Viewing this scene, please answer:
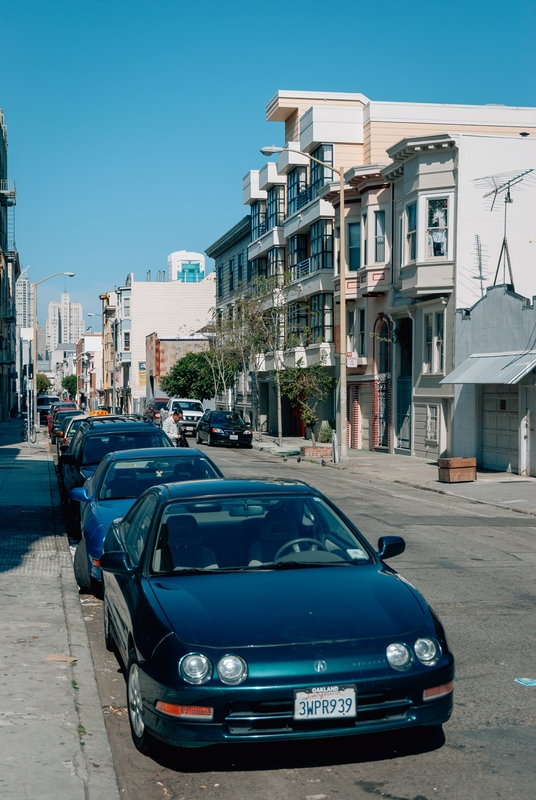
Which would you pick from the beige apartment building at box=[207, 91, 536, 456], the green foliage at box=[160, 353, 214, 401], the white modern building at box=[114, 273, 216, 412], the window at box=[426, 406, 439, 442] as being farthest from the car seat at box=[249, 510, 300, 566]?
the white modern building at box=[114, 273, 216, 412]

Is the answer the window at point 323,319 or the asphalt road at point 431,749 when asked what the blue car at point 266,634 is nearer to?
the asphalt road at point 431,749

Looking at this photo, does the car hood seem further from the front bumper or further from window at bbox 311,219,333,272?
window at bbox 311,219,333,272

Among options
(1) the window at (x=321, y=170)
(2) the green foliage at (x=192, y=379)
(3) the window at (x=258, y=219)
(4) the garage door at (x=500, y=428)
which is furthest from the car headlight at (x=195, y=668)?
(2) the green foliage at (x=192, y=379)

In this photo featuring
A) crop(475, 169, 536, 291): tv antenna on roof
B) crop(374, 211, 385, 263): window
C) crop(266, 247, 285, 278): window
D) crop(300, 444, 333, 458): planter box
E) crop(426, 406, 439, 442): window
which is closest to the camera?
crop(475, 169, 536, 291): tv antenna on roof

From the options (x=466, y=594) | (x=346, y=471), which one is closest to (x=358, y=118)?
(x=346, y=471)

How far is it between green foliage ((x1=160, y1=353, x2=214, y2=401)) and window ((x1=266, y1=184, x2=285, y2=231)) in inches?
587

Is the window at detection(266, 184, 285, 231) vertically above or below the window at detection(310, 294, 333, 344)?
above

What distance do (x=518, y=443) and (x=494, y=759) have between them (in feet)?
67.8

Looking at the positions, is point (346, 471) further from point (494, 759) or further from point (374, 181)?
point (494, 759)

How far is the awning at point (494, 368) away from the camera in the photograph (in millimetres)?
23609

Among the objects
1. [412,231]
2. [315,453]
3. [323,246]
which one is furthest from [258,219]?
[412,231]

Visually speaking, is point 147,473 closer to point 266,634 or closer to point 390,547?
point 390,547

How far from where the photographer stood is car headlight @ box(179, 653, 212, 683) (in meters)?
4.76

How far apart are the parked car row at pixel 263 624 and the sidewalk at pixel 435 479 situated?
1265 cm
